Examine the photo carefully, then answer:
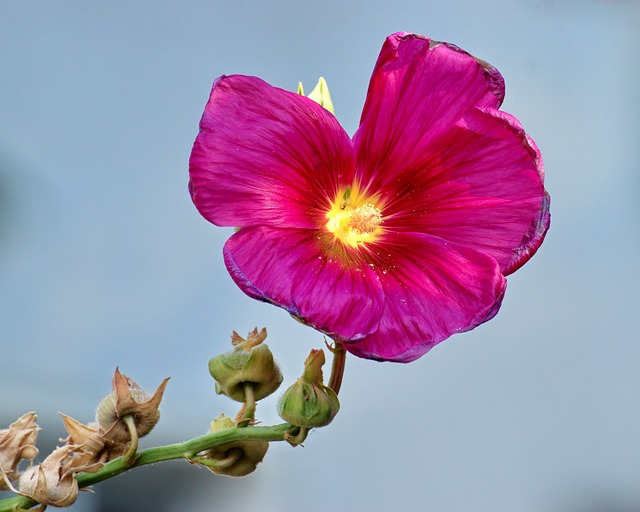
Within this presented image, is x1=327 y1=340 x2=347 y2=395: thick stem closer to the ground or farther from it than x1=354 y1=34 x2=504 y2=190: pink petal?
closer to the ground

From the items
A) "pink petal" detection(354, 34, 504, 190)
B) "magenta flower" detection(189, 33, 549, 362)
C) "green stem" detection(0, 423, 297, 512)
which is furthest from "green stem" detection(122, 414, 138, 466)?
"pink petal" detection(354, 34, 504, 190)

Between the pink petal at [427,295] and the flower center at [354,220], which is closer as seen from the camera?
the pink petal at [427,295]

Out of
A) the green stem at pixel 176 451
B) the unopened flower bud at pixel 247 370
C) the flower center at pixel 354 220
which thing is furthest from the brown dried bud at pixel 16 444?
the flower center at pixel 354 220

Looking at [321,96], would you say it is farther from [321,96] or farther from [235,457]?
[235,457]

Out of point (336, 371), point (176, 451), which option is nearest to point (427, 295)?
point (336, 371)

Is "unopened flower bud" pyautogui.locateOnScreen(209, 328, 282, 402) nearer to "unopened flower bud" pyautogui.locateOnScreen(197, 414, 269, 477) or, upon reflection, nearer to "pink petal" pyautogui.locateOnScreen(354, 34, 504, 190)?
"unopened flower bud" pyautogui.locateOnScreen(197, 414, 269, 477)

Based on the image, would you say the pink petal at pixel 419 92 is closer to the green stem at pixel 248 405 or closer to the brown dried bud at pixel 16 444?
the green stem at pixel 248 405
